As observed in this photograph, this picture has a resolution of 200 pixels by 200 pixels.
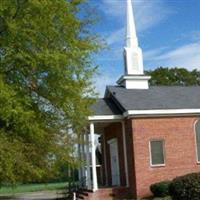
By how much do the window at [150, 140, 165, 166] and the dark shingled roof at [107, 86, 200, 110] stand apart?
200 centimetres

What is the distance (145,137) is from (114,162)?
4.08 m

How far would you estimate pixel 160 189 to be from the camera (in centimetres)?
2619

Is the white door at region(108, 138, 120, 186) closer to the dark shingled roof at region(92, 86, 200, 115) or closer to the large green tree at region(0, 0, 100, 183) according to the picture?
the dark shingled roof at region(92, 86, 200, 115)

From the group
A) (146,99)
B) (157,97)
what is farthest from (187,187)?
(157,97)

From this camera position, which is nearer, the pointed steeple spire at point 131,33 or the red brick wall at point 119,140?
the red brick wall at point 119,140

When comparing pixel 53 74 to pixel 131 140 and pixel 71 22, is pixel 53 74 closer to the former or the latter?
pixel 71 22

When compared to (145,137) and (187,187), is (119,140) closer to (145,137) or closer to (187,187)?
(145,137)

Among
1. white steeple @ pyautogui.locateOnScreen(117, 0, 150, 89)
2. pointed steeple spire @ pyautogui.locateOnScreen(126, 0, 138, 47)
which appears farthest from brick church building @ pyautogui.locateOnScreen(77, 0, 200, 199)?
pointed steeple spire @ pyautogui.locateOnScreen(126, 0, 138, 47)

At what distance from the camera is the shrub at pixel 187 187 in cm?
2062

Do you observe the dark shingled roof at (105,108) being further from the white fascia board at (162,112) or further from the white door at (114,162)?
the white door at (114,162)

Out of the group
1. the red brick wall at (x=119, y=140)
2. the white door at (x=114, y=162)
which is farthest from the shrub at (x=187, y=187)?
the white door at (x=114, y=162)

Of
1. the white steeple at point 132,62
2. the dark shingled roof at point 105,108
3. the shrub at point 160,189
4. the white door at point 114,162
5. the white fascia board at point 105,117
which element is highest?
the white steeple at point 132,62

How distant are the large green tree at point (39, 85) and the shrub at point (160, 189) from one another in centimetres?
605

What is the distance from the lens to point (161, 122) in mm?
28875
